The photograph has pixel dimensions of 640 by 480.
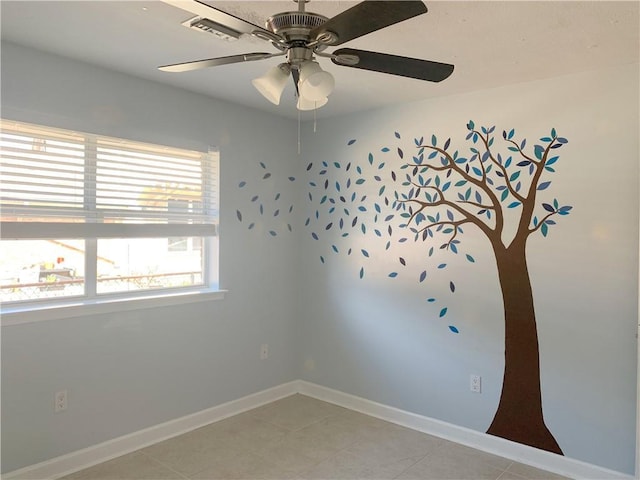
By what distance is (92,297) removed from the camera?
117 inches

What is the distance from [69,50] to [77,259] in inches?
46.5

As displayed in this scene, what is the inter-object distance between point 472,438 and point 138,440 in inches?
85.7

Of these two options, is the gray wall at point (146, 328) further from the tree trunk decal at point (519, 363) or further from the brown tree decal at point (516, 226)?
the tree trunk decal at point (519, 363)

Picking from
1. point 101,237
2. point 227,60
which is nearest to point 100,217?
point 101,237

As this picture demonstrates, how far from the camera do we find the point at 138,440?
10.2 ft

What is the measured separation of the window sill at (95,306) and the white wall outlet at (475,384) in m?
1.86

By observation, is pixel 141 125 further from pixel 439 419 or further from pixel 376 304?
pixel 439 419

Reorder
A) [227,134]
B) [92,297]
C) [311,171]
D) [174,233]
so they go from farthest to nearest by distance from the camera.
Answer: [311,171] < [227,134] < [174,233] < [92,297]

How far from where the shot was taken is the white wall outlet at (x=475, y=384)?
126 inches

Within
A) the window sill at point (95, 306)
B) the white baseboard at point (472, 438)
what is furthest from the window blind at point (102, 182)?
the white baseboard at point (472, 438)

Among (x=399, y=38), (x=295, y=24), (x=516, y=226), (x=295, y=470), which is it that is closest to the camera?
(x=295, y=24)

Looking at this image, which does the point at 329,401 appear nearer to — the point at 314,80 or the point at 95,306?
the point at 95,306

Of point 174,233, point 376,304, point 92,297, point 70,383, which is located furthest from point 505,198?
point 70,383

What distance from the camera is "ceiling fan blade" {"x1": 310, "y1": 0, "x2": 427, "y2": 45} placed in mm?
1275
